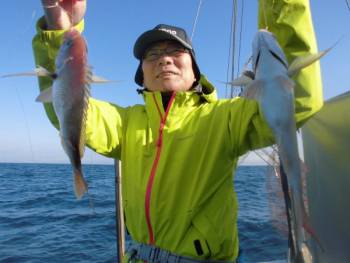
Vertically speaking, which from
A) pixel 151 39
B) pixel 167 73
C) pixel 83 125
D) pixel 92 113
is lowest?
pixel 92 113

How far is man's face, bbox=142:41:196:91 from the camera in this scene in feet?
9.74

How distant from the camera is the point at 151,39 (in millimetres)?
3006

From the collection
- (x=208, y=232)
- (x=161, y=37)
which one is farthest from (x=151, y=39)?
(x=208, y=232)

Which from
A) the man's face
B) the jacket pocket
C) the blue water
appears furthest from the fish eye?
the blue water

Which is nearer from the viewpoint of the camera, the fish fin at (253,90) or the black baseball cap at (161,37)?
the fish fin at (253,90)

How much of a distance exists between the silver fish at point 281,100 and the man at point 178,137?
0.25 meters

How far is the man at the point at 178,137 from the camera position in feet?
7.54

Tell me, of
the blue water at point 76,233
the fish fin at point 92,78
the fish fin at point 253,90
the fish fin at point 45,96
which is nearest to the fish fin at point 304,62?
the fish fin at point 253,90

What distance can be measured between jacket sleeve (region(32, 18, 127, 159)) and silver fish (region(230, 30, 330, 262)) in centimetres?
119

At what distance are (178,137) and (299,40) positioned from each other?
1072 millimetres

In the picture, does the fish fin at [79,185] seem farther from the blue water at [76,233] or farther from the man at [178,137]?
the blue water at [76,233]

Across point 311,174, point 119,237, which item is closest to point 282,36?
point 311,174

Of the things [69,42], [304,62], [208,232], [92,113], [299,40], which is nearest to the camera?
[304,62]

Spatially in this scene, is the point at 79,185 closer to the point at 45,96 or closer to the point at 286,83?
the point at 45,96
